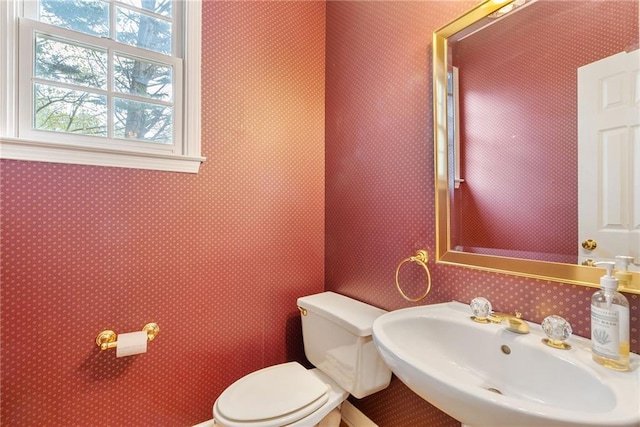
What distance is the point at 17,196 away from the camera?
107cm

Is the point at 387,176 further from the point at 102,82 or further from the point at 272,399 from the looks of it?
the point at 102,82

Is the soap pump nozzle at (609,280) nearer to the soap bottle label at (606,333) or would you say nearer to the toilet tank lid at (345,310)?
the soap bottle label at (606,333)

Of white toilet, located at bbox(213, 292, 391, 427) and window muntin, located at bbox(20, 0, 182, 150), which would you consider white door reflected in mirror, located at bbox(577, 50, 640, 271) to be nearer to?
white toilet, located at bbox(213, 292, 391, 427)

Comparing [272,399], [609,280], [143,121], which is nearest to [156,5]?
[143,121]

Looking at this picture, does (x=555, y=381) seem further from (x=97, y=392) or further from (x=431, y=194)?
(x=97, y=392)

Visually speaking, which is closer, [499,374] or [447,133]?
[499,374]

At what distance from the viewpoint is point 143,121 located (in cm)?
134

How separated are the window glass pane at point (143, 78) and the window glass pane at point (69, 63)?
5cm

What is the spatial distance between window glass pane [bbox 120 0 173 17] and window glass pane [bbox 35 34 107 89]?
0.29m

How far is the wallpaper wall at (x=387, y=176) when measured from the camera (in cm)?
111

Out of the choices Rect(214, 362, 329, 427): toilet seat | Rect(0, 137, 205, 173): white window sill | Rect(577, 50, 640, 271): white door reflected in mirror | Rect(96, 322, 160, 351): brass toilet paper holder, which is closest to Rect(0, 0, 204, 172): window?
Rect(0, 137, 205, 173): white window sill

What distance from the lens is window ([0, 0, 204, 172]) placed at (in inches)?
43.2

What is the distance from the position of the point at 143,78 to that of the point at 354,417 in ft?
6.32

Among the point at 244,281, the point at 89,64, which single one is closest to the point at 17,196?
the point at 89,64
